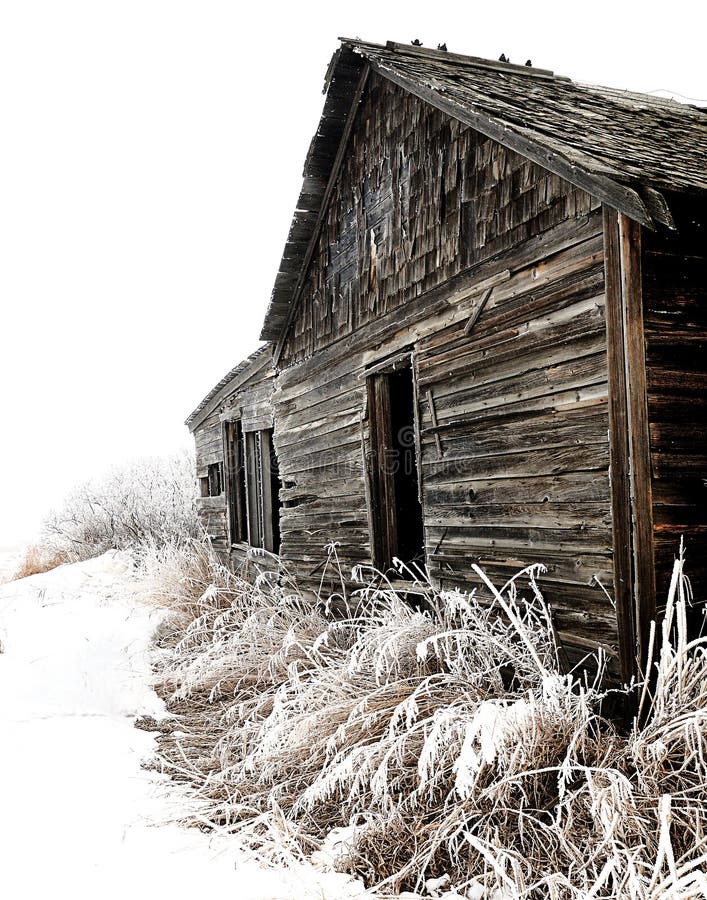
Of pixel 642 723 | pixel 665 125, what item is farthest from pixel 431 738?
pixel 665 125

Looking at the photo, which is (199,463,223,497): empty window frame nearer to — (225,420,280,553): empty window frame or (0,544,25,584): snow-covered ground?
(225,420,280,553): empty window frame

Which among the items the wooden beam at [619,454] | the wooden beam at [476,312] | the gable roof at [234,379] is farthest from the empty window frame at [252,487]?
the wooden beam at [619,454]

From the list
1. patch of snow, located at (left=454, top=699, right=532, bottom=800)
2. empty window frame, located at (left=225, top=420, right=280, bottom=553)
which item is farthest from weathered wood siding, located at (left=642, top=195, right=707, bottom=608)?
empty window frame, located at (left=225, top=420, right=280, bottom=553)

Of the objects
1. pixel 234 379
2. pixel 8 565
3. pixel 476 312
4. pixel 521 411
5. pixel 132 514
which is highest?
pixel 234 379

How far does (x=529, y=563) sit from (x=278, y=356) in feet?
16.1

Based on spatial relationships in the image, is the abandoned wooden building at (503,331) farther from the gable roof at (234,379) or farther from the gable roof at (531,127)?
the gable roof at (234,379)

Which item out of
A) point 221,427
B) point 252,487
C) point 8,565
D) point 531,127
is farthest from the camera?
point 8,565

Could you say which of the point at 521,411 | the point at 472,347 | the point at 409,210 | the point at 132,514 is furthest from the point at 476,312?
the point at 132,514

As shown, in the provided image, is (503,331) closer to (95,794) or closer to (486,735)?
(486,735)

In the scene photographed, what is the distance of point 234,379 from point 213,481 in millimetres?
2584

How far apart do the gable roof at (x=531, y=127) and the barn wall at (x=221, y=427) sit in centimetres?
129

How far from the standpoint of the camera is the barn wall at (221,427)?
941cm

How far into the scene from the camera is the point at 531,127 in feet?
13.9

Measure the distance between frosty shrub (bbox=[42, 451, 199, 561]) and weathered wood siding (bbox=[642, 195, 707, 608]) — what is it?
10.8 m
